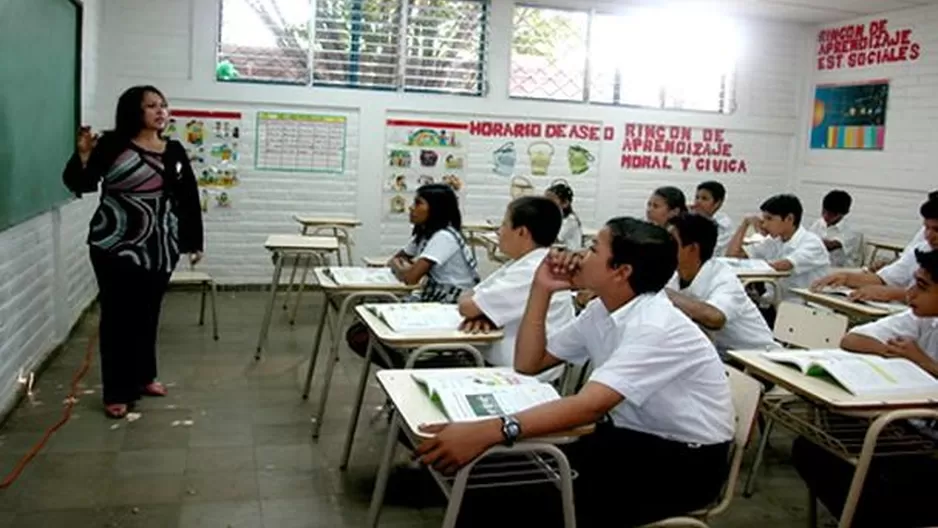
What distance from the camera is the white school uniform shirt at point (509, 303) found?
106 inches

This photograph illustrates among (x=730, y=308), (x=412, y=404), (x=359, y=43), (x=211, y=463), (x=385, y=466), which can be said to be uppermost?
(x=359, y=43)

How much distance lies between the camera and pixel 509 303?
8.86 ft

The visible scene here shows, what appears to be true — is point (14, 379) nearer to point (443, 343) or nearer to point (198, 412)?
point (198, 412)

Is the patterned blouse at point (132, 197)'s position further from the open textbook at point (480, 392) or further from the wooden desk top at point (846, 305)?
the wooden desk top at point (846, 305)

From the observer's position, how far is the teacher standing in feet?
11.5

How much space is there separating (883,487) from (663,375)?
805mm

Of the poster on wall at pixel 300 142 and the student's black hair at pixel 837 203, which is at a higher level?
the poster on wall at pixel 300 142

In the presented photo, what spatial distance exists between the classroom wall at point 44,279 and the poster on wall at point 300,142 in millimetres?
1335

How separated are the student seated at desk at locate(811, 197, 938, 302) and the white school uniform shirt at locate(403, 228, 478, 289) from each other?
1803mm

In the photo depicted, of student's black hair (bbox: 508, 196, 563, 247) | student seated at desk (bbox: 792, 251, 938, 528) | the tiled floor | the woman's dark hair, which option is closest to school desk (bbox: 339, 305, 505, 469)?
student's black hair (bbox: 508, 196, 563, 247)

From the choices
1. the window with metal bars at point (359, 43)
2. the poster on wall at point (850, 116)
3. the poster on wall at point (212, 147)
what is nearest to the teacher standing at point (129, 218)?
the poster on wall at point (212, 147)

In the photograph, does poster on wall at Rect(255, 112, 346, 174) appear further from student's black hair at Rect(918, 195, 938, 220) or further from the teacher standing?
student's black hair at Rect(918, 195, 938, 220)

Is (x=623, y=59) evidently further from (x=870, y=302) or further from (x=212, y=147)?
(x=870, y=302)

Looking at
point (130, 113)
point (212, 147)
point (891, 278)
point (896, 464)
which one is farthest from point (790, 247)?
point (212, 147)
